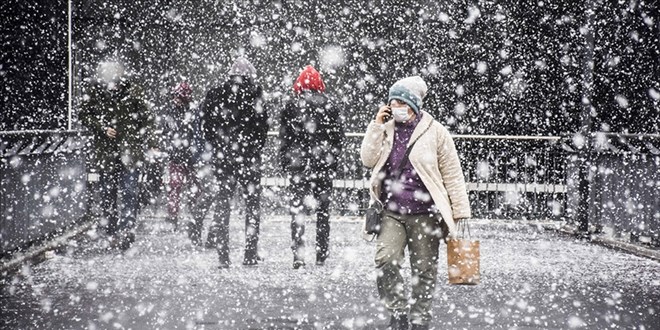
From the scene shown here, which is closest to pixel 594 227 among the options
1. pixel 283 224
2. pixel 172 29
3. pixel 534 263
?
pixel 534 263

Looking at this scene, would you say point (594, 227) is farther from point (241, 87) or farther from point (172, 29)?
Answer: point (172, 29)

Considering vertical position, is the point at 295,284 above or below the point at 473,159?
below

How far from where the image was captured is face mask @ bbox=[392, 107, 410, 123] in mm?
5832

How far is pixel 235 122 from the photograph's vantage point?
349 inches

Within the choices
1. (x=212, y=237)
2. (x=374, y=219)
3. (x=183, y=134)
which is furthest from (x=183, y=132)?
(x=374, y=219)

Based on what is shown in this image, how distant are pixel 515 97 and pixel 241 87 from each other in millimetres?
9496

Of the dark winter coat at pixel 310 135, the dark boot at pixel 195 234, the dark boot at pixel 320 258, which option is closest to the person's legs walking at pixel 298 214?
the dark winter coat at pixel 310 135

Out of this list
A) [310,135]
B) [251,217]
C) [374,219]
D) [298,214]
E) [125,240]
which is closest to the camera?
[374,219]

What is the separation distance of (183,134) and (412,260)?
18.9 feet

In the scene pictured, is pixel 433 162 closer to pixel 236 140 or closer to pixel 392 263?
pixel 392 263

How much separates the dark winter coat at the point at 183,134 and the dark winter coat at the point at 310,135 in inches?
89.2

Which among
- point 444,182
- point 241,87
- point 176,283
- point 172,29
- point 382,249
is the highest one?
point 172,29

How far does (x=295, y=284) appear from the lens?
7.88 m

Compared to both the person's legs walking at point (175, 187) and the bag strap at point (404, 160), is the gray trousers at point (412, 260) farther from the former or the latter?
the person's legs walking at point (175, 187)
